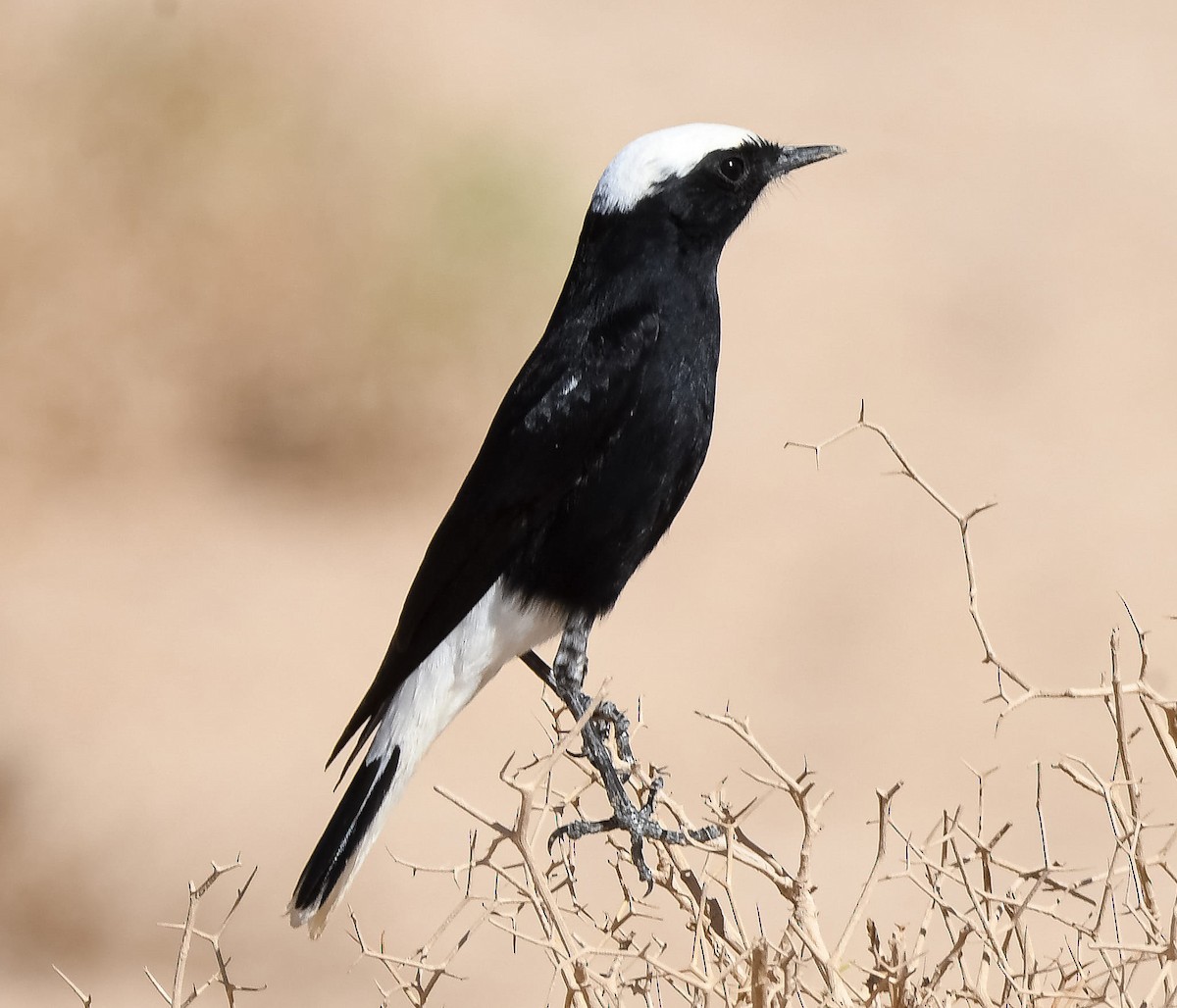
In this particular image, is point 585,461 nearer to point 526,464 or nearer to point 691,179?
point 526,464

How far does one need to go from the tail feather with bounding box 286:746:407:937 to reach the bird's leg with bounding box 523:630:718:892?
0.36 m

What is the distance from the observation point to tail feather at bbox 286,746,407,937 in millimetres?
2697

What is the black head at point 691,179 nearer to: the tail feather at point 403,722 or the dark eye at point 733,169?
the dark eye at point 733,169

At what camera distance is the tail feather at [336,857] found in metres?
2.70

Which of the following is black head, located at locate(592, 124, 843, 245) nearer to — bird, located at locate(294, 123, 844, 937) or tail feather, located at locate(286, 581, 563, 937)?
bird, located at locate(294, 123, 844, 937)

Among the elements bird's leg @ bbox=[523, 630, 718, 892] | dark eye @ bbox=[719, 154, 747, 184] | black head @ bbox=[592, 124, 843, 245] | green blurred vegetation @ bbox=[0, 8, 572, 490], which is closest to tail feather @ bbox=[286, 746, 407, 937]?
bird's leg @ bbox=[523, 630, 718, 892]

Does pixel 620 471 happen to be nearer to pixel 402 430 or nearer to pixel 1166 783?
pixel 1166 783

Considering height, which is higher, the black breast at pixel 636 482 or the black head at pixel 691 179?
the black head at pixel 691 179

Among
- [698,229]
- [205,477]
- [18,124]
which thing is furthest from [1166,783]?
[18,124]

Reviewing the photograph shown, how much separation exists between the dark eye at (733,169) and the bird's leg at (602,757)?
0.94 meters

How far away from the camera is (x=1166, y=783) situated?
22.5ft

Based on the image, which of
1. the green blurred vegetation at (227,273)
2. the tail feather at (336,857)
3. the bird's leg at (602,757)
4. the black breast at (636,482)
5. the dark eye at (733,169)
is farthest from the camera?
the green blurred vegetation at (227,273)

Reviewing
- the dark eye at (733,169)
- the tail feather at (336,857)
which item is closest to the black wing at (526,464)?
the tail feather at (336,857)

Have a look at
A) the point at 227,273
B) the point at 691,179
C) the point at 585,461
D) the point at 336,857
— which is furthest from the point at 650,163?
the point at 227,273
